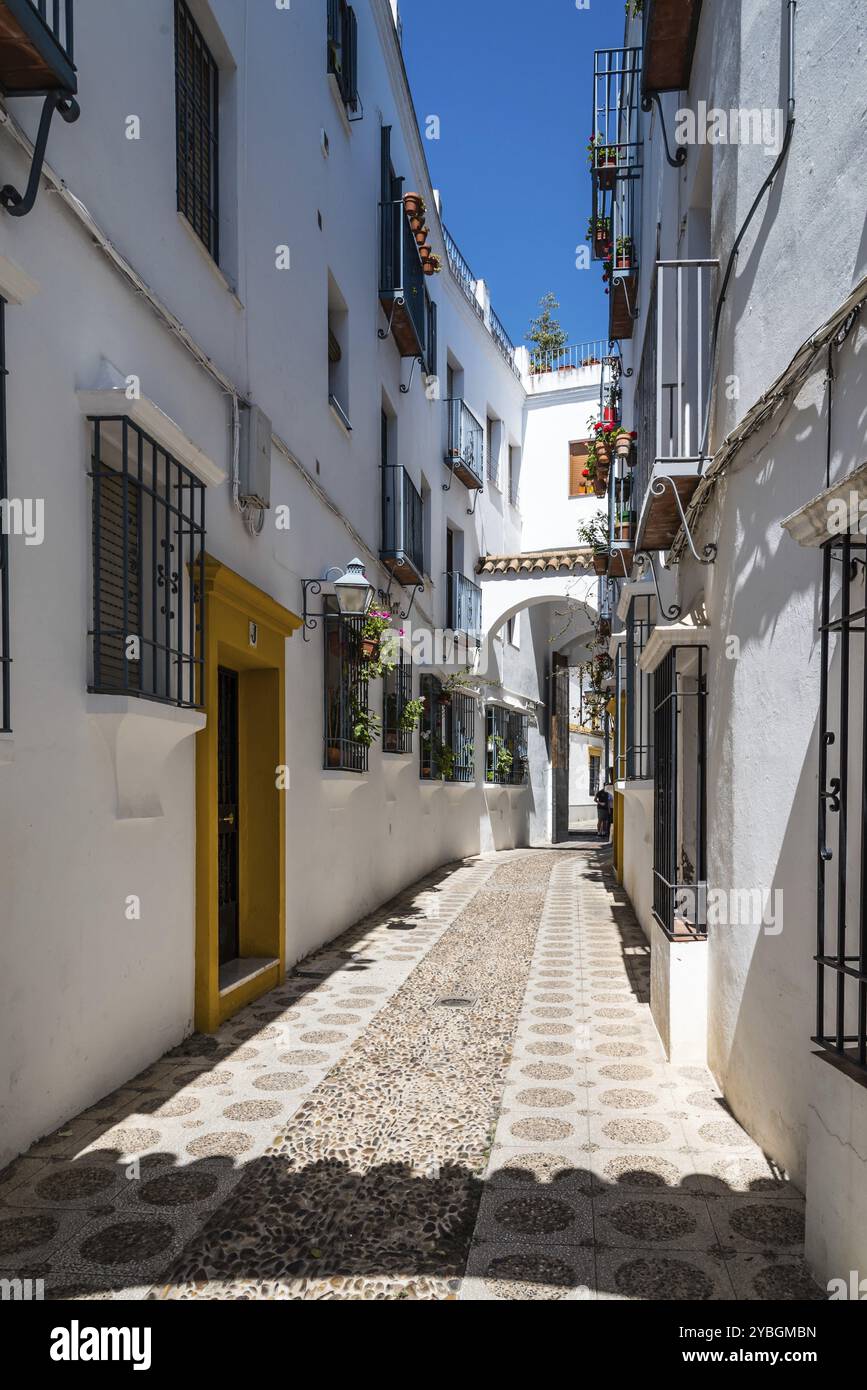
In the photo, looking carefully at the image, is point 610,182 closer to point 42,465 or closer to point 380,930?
point 380,930

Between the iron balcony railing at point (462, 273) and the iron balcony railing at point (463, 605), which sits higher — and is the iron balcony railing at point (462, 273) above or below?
above

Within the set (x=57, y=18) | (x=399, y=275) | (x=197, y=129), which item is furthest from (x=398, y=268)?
(x=57, y=18)

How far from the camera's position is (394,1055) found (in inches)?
219

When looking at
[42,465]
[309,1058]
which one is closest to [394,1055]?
[309,1058]

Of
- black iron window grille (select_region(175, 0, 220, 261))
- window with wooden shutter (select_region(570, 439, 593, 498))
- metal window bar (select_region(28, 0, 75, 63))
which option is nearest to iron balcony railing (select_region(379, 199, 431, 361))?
black iron window grille (select_region(175, 0, 220, 261))

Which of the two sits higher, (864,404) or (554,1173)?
(864,404)

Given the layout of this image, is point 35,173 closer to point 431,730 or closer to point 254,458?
point 254,458

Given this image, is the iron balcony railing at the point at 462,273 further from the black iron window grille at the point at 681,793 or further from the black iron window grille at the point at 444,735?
the black iron window grille at the point at 681,793

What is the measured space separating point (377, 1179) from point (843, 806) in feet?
7.27

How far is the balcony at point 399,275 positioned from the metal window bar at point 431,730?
458cm

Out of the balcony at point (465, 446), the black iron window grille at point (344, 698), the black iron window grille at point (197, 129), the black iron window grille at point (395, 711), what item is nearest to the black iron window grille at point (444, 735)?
the black iron window grille at point (395, 711)

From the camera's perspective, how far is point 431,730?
1451cm

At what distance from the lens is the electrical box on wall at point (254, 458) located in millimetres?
6438
